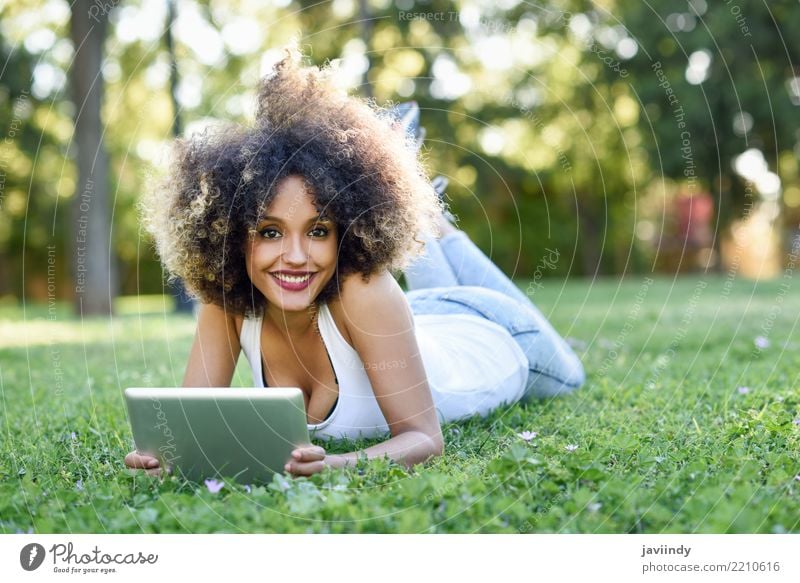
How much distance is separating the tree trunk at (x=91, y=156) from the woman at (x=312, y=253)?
9877mm

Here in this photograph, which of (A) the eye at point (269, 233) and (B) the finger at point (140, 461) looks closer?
(B) the finger at point (140, 461)

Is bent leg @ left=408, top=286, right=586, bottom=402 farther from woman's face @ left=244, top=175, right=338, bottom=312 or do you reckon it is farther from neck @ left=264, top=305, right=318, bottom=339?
woman's face @ left=244, top=175, right=338, bottom=312

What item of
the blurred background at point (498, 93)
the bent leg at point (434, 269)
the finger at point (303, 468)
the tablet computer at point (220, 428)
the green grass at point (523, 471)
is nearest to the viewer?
the green grass at point (523, 471)

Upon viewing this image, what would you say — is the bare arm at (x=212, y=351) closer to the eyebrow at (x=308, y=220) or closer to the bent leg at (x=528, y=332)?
the eyebrow at (x=308, y=220)

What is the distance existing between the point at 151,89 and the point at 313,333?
59.2 feet

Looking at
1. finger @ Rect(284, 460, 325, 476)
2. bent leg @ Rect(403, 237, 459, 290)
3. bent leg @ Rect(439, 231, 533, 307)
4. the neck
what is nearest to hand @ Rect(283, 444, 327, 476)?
finger @ Rect(284, 460, 325, 476)

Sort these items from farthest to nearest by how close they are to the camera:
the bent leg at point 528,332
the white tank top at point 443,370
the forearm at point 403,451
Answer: the bent leg at point 528,332 → the white tank top at point 443,370 → the forearm at point 403,451

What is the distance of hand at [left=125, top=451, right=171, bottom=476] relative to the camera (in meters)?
2.76

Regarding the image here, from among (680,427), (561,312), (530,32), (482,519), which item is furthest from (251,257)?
(530,32)

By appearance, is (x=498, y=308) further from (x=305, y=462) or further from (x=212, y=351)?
(x=305, y=462)

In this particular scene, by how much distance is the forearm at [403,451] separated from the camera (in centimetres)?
274

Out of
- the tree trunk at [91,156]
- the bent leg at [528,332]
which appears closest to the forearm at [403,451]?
the bent leg at [528,332]

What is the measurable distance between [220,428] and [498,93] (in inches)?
664

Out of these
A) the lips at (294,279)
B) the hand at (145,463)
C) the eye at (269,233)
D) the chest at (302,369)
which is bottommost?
the hand at (145,463)
